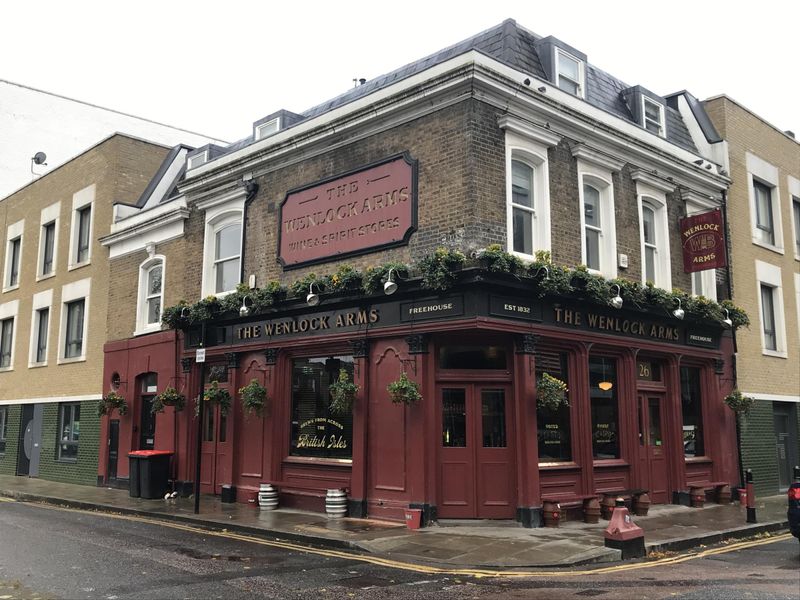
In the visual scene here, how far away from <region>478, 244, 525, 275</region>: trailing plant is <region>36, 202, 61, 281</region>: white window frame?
18304 mm

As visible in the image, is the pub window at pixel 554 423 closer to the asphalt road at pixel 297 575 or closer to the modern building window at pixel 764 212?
the asphalt road at pixel 297 575

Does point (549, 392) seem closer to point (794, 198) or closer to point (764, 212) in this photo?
point (764, 212)

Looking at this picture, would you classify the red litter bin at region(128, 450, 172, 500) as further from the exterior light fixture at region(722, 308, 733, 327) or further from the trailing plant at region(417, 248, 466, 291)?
the exterior light fixture at region(722, 308, 733, 327)

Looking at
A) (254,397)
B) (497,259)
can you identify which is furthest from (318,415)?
(497,259)

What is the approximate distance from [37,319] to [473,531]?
2014cm

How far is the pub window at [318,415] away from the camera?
14.5 meters

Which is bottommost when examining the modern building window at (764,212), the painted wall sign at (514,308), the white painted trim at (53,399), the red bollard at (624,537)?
the red bollard at (624,537)

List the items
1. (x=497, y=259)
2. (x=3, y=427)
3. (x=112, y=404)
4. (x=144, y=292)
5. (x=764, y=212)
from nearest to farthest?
1. (x=497, y=259)
2. (x=112, y=404)
3. (x=764, y=212)
4. (x=144, y=292)
5. (x=3, y=427)

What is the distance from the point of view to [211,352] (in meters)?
17.5

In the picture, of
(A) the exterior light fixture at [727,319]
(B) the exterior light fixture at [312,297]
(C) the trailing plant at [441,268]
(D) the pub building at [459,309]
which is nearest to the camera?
(C) the trailing plant at [441,268]

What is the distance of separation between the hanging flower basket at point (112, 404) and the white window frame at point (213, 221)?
4.45 meters

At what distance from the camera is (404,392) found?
1251 centimetres

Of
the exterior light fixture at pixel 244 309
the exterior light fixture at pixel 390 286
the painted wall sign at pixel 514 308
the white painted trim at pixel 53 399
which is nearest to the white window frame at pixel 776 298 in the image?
the painted wall sign at pixel 514 308

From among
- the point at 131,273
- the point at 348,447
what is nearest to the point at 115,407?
the point at 131,273
